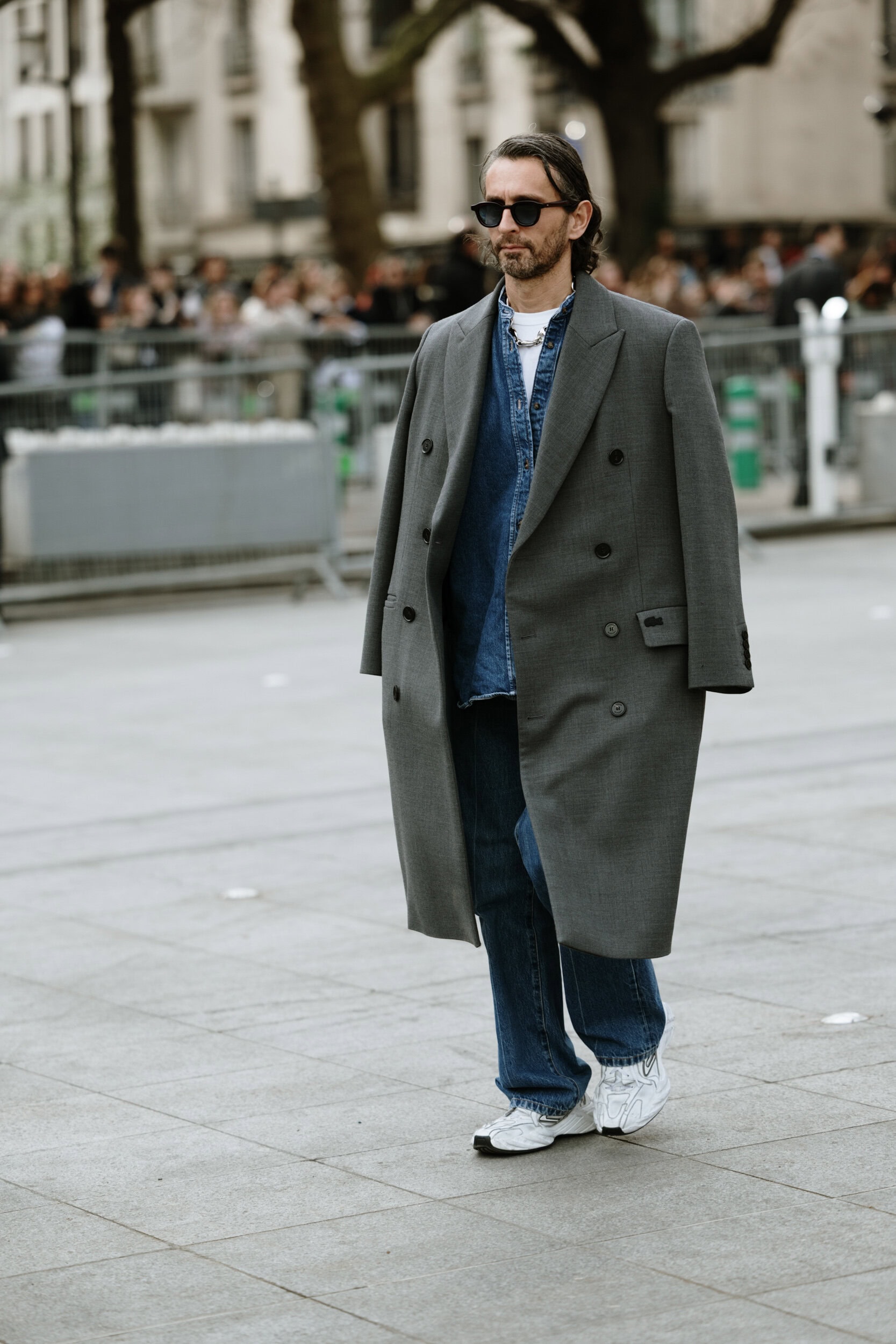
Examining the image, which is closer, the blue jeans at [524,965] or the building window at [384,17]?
the blue jeans at [524,965]

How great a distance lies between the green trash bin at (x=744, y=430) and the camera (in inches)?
668

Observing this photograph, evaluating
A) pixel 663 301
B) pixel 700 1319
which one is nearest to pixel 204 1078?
pixel 700 1319

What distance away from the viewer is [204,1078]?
4.95m

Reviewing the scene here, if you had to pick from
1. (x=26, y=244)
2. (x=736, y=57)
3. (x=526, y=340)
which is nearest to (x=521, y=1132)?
(x=526, y=340)

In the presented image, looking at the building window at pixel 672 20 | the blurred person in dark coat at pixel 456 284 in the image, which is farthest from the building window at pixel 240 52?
the blurred person in dark coat at pixel 456 284

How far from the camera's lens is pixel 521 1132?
171 inches

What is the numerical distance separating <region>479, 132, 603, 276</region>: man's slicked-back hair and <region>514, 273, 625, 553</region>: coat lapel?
0.16 m

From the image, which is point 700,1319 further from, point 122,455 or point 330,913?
point 122,455

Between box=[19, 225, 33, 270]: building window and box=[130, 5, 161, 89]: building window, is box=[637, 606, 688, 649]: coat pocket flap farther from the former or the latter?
box=[19, 225, 33, 270]: building window

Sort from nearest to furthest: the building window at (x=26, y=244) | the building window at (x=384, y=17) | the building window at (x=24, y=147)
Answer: the building window at (x=384, y=17) < the building window at (x=26, y=244) < the building window at (x=24, y=147)

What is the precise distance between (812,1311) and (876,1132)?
936 mm

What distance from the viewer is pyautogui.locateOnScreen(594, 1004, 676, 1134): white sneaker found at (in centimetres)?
441

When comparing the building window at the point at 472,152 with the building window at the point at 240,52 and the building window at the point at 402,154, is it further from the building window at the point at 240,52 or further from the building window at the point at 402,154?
the building window at the point at 240,52

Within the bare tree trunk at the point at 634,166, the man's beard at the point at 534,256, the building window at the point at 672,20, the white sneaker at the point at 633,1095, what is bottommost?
the white sneaker at the point at 633,1095
